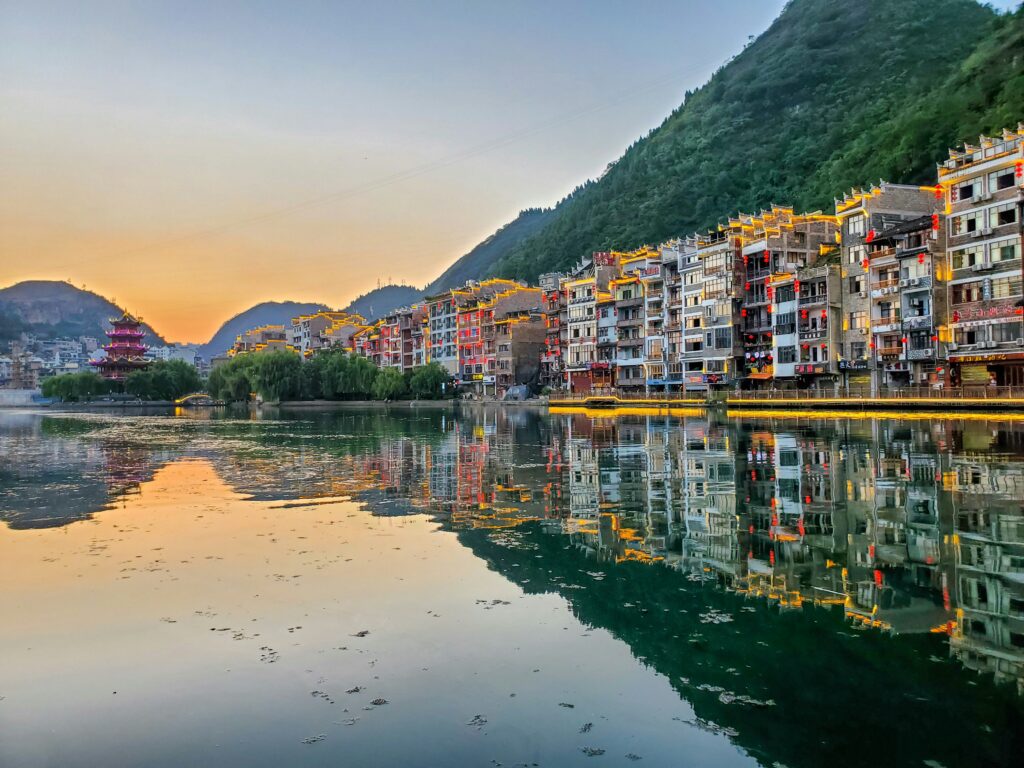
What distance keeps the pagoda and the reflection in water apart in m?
146

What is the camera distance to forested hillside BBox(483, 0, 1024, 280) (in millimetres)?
111000

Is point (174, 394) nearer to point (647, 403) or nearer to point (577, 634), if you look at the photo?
point (647, 403)

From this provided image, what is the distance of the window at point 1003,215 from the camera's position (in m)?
55.8

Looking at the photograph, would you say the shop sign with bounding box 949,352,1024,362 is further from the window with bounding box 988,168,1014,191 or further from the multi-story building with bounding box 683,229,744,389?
the multi-story building with bounding box 683,229,744,389

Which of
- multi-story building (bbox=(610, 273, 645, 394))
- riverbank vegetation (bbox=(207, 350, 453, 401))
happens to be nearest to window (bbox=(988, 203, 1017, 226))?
multi-story building (bbox=(610, 273, 645, 394))

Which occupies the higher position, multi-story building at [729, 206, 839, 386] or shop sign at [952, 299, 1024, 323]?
multi-story building at [729, 206, 839, 386]

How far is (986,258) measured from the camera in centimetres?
5772

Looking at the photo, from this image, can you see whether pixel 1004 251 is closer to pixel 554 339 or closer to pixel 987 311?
pixel 987 311

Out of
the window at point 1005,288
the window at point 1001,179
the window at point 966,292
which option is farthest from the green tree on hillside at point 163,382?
the window at point 1001,179

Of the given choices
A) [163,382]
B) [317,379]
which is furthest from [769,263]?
[163,382]

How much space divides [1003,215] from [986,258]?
3.06 metres

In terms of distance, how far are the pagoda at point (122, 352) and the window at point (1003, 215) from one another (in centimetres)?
15686

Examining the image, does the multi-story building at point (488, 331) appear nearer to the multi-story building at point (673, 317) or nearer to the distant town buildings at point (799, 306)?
the distant town buildings at point (799, 306)

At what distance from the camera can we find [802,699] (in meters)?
8.09
